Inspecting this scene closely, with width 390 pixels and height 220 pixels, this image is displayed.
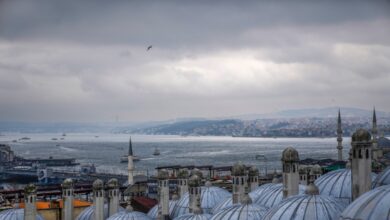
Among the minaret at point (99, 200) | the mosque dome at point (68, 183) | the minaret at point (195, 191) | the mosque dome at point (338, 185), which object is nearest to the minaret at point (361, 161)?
the mosque dome at point (338, 185)

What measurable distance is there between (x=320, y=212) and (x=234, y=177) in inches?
190

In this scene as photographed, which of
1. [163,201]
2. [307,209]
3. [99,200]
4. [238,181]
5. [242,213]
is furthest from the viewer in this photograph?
[163,201]

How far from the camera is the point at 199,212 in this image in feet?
49.5

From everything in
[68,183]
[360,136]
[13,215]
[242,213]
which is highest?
[360,136]

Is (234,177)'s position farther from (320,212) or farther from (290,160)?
(320,212)

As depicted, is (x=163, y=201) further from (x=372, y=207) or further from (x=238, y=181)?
(x=372, y=207)

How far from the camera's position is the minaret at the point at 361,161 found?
1145cm

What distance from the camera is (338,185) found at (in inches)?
551

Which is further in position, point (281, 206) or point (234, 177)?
Answer: point (234, 177)

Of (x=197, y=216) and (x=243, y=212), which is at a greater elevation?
(x=243, y=212)

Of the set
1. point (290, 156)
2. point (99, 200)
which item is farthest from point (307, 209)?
point (99, 200)

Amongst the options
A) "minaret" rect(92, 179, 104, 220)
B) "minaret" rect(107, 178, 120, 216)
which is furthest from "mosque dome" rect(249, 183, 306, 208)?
"minaret" rect(107, 178, 120, 216)

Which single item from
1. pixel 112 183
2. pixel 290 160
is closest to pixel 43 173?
pixel 112 183

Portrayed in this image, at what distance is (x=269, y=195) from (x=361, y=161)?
4101 mm
